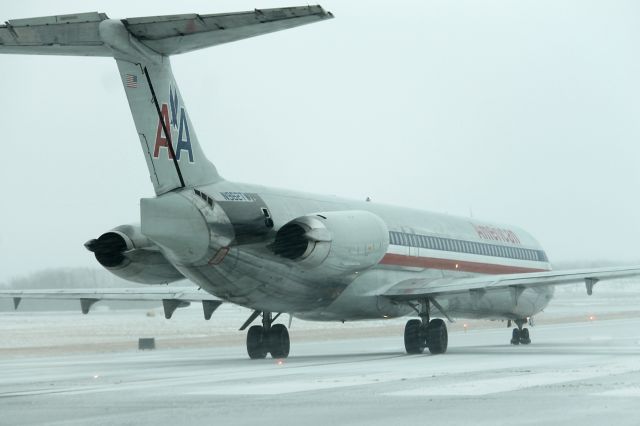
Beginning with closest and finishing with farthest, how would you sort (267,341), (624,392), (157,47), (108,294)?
(624,392) → (157,47) → (267,341) → (108,294)

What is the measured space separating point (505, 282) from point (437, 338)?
2202 millimetres

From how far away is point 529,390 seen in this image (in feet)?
51.3

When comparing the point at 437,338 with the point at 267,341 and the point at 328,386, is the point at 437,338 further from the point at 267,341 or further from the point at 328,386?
the point at 328,386

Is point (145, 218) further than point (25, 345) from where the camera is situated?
No

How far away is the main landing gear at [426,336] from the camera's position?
2744 centimetres

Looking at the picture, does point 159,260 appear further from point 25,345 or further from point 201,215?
point 25,345

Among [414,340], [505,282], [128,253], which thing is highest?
[128,253]

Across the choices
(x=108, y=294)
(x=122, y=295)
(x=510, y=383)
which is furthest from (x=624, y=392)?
(x=108, y=294)

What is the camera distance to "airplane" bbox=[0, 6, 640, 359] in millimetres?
20312

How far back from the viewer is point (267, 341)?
27.8 m

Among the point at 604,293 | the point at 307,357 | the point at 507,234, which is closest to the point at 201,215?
the point at 307,357

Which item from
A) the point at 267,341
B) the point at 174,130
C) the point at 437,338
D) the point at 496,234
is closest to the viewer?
the point at 174,130

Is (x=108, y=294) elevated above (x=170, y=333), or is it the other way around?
(x=108, y=294)

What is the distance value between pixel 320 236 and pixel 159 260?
3.60 metres
